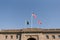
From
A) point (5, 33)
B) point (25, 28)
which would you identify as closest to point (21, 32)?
point (25, 28)

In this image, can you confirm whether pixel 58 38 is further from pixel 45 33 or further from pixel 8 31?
pixel 8 31

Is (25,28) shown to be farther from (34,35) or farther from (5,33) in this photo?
(5,33)

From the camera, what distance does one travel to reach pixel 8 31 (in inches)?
1849

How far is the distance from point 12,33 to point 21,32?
10.2 ft

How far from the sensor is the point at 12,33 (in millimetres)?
46969

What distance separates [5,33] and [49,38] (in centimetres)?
1388

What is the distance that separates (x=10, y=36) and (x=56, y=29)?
1459 centimetres

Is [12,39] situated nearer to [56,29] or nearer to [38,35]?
Result: [38,35]

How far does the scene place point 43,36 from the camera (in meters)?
45.6

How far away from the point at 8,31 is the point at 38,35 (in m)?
9.59

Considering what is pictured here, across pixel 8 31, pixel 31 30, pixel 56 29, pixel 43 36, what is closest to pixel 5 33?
pixel 8 31

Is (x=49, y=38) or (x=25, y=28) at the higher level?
(x=25, y=28)

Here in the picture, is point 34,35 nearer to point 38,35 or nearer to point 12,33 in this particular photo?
point 38,35

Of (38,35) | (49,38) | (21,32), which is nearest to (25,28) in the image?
(21,32)
